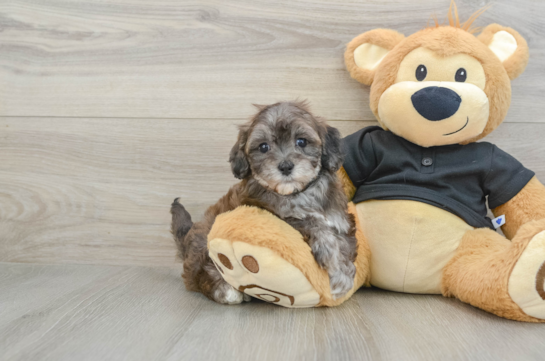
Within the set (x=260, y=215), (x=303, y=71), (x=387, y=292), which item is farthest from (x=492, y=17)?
(x=260, y=215)

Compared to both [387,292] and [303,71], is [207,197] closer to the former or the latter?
[303,71]

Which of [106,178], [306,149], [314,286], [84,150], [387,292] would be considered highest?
[306,149]

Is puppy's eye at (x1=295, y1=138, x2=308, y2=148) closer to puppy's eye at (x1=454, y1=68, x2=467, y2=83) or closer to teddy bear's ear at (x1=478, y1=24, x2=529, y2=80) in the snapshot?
puppy's eye at (x1=454, y1=68, x2=467, y2=83)

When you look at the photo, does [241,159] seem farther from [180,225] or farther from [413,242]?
[413,242]

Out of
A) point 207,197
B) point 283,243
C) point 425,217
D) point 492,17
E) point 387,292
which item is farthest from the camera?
point 207,197

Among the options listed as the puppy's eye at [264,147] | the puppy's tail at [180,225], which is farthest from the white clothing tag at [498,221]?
the puppy's tail at [180,225]

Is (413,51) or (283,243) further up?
(413,51)

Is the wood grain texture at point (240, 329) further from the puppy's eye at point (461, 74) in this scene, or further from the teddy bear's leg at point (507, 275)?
the puppy's eye at point (461, 74)

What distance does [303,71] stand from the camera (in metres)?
1.89

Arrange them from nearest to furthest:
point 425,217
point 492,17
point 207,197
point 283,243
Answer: point 283,243 → point 425,217 → point 492,17 → point 207,197

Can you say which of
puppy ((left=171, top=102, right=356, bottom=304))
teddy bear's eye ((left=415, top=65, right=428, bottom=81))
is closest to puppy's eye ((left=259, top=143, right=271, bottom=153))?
puppy ((left=171, top=102, right=356, bottom=304))

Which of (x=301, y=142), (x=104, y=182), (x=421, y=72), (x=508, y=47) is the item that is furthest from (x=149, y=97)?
(x=508, y=47)

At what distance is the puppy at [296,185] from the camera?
127 centimetres

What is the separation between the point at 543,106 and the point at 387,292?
1.11 metres
